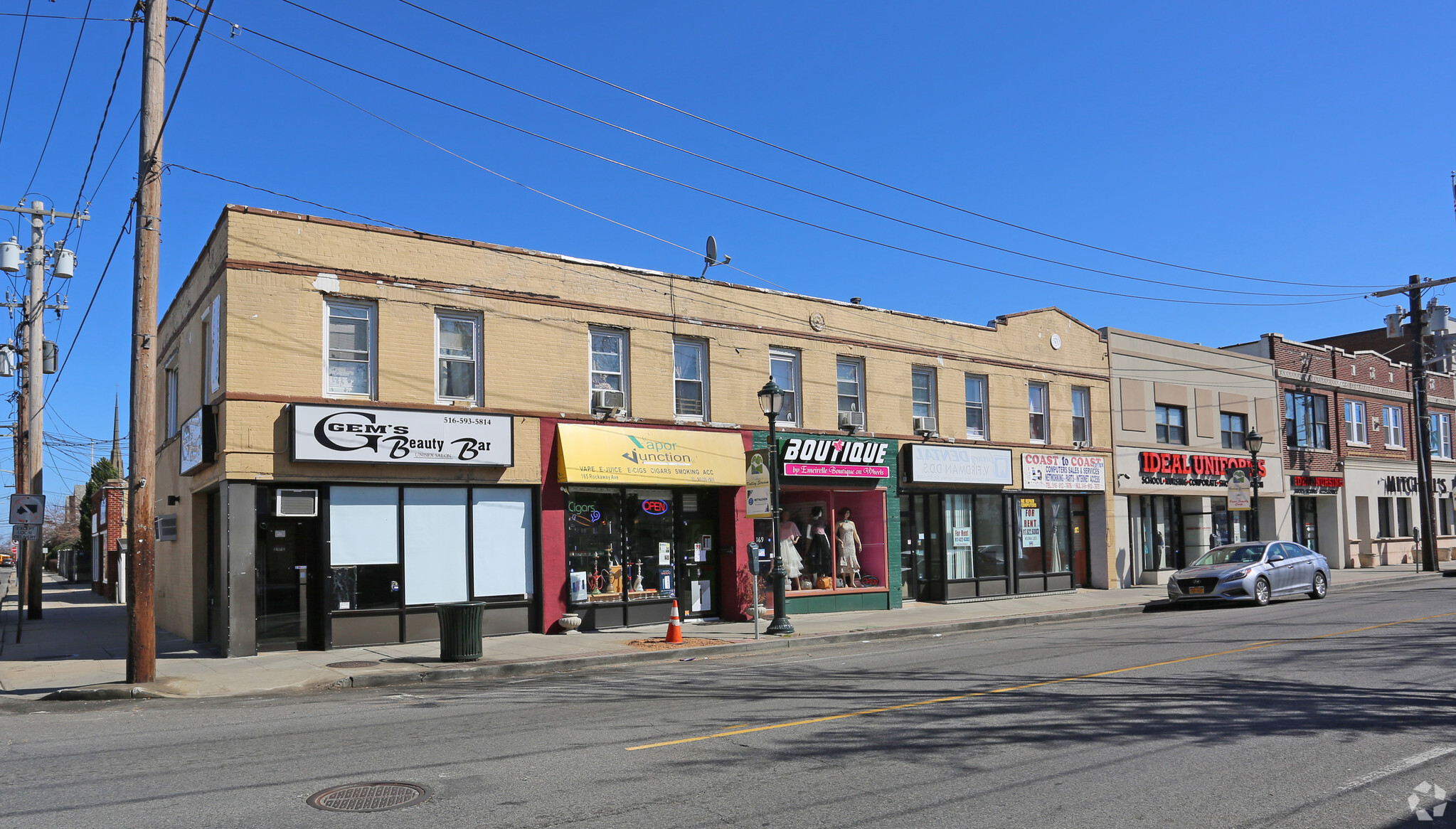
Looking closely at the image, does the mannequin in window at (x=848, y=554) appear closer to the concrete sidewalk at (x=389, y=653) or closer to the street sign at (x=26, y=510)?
the concrete sidewalk at (x=389, y=653)

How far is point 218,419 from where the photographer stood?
16594 millimetres

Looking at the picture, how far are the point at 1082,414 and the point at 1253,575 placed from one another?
25.3ft

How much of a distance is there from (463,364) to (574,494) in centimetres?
317

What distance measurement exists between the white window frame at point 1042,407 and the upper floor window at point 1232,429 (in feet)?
28.8

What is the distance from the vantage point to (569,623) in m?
18.5

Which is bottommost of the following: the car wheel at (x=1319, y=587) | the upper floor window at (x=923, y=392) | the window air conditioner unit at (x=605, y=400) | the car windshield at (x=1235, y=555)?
the car wheel at (x=1319, y=587)

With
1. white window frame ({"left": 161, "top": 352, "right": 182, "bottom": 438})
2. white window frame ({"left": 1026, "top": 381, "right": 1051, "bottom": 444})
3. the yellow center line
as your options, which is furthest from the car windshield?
white window frame ({"left": 161, "top": 352, "right": 182, "bottom": 438})

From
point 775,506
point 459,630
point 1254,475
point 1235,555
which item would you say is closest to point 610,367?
point 775,506

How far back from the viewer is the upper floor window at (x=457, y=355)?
1805cm

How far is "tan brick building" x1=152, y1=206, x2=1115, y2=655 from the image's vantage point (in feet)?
54.1

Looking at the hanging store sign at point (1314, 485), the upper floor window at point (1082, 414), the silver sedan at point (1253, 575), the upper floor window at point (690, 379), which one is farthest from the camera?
the hanging store sign at point (1314, 485)

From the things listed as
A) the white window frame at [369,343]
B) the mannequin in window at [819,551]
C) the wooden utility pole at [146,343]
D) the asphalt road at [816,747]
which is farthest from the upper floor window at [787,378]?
the wooden utility pole at [146,343]

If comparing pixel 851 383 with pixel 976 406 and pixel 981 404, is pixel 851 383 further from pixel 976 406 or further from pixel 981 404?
pixel 981 404

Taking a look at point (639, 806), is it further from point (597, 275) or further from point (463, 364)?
point (597, 275)
